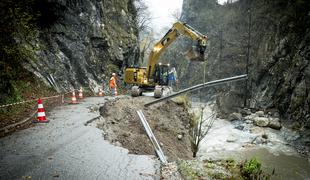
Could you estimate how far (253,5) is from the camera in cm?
4253

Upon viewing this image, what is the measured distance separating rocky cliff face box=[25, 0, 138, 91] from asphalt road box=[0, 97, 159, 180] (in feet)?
30.2

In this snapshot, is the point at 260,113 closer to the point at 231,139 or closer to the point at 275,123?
the point at 275,123

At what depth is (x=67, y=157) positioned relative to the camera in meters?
5.98

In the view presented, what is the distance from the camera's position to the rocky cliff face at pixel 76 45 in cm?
1823

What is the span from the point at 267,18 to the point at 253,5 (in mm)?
8339

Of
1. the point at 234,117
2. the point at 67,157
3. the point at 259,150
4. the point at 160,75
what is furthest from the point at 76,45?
the point at 234,117

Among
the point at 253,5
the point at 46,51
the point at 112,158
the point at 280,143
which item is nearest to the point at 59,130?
the point at 112,158

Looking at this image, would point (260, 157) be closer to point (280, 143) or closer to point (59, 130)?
point (280, 143)

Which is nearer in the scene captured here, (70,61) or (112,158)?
(112,158)

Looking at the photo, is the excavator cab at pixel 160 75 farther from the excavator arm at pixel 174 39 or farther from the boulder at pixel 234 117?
the boulder at pixel 234 117

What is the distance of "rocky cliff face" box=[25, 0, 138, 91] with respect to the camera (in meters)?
18.2

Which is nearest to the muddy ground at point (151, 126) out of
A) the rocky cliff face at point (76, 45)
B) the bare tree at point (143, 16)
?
the rocky cliff face at point (76, 45)

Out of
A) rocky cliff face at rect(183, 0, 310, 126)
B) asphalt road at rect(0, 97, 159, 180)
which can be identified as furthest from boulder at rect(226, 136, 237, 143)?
asphalt road at rect(0, 97, 159, 180)

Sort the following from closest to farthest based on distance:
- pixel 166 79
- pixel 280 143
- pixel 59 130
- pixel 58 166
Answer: pixel 58 166
pixel 59 130
pixel 166 79
pixel 280 143
